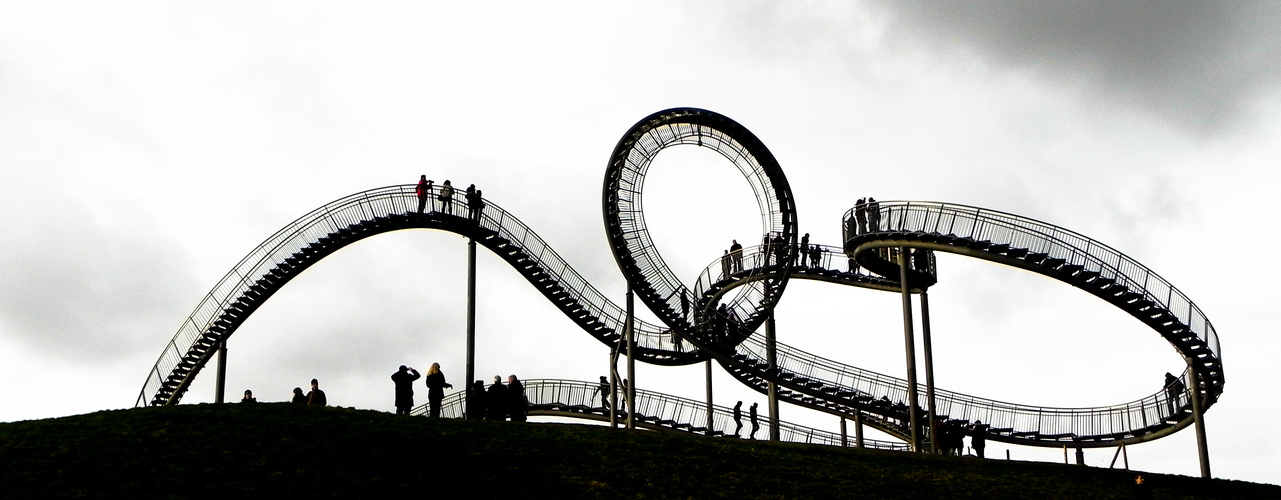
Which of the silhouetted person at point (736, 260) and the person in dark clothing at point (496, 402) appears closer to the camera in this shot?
the person in dark clothing at point (496, 402)

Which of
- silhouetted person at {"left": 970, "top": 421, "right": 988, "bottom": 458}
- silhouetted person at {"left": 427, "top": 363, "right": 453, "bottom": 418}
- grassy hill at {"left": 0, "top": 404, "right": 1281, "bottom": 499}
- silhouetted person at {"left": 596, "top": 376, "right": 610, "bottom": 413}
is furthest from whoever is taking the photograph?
silhouetted person at {"left": 596, "top": 376, "right": 610, "bottom": 413}

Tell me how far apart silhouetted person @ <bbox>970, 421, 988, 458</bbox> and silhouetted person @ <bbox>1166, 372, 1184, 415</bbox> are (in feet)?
18.4

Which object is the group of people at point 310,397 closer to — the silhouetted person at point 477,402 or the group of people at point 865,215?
the silhouetted person at point 477,402

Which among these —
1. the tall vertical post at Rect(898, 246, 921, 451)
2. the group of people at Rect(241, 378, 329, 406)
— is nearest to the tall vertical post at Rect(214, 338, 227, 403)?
the group of people at Rect(241, 378, 329, 406)

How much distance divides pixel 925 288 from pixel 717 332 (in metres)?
7.23

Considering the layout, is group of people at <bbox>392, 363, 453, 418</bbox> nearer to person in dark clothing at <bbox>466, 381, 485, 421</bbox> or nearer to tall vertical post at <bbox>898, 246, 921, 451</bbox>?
person in dark clothing at <bbox>466, 381, 485, 421</bbox>

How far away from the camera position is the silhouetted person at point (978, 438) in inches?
1572

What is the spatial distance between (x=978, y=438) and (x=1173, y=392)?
6.74 m

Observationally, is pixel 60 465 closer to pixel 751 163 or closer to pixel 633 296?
pixel 633 296

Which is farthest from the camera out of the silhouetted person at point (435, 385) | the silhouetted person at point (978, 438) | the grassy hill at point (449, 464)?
the silhouetted person at point (978, 438)

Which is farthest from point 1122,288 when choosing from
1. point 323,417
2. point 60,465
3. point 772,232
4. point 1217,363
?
point 60,465

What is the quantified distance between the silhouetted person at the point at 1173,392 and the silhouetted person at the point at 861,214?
34.2 feet

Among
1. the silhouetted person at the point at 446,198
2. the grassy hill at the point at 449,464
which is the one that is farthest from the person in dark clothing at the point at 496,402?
the silhouetted person at the point at 446,198

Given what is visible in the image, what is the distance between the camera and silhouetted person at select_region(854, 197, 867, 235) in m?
42.6
